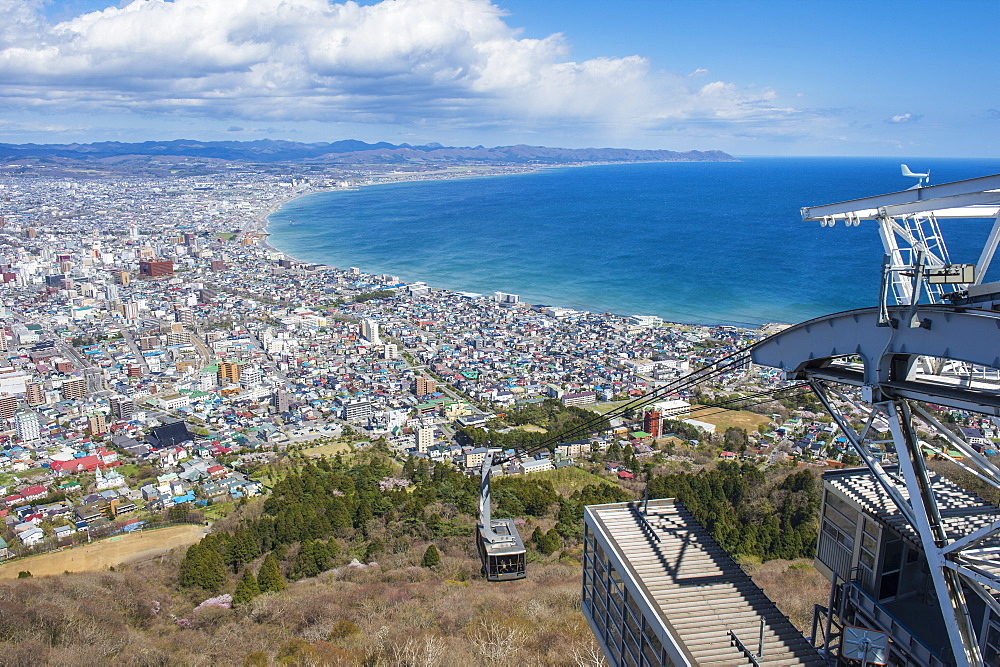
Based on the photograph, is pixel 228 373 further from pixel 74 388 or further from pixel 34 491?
pixel 34 491

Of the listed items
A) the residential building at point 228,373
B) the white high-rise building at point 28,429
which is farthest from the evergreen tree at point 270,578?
the residential building at point 228,373

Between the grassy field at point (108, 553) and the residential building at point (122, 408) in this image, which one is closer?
the grassy field at point (108, 553)

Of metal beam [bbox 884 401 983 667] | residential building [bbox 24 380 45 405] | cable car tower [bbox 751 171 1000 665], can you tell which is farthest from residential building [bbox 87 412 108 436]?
metal beam [bbox 884 401 983 667]

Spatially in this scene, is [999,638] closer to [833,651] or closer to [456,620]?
[833,651]

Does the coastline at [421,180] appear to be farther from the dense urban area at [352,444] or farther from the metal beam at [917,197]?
the metal beam at [917,197]

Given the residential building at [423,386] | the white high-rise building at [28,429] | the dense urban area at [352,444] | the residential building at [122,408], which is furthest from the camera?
the residential building at [423,386]

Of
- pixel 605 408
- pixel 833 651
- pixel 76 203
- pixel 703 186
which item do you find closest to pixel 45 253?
pixel 76 203
